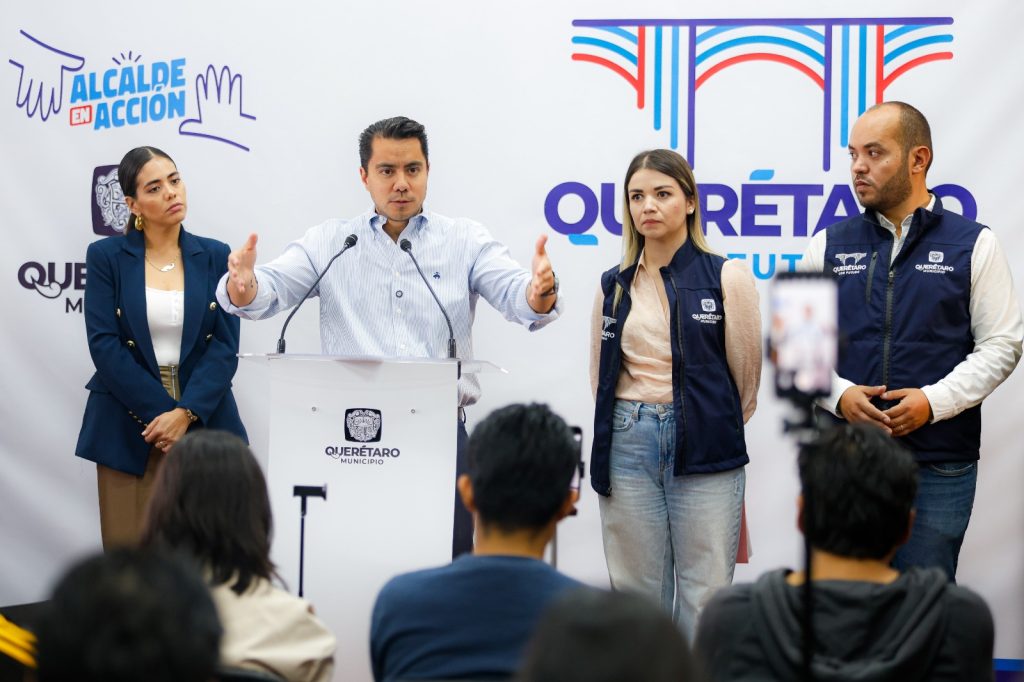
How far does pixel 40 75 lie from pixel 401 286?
193 cm

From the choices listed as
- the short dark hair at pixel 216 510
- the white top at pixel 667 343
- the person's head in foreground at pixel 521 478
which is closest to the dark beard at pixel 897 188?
the white top at pixel 667 343

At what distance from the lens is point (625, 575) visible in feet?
10.4

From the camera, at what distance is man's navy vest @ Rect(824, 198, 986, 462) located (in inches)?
122

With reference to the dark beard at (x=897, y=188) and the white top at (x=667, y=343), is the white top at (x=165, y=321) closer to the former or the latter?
the white top at (x=667, y=343)

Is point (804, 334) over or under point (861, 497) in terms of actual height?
over

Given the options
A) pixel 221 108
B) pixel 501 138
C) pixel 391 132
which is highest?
pixel 221 108

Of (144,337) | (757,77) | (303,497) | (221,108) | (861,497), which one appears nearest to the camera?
(861,497)

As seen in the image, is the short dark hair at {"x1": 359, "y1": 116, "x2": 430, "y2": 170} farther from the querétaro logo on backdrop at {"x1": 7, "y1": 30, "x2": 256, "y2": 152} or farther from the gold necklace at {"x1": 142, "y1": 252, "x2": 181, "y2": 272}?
the querétaro logo on backdrop at {"x1": 7, "y1": 30, "x2": 256, "y2": 152}

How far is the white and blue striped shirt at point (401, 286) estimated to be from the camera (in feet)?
10.8

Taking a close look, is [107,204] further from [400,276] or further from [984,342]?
[984,342]

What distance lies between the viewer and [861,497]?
1811mm

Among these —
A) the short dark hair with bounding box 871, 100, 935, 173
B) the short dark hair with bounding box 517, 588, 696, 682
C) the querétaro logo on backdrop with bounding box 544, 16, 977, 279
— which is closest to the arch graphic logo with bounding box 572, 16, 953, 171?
the querétaro logo on backdrop with bounding box 544, 16, 977, 279

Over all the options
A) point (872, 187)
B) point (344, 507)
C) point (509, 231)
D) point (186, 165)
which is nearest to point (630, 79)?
point (509, 231)

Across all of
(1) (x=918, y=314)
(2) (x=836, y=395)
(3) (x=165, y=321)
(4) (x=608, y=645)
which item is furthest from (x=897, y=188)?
(4) (x=608, y=645)
